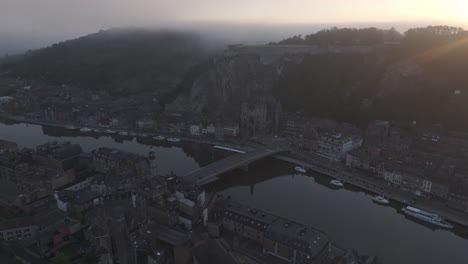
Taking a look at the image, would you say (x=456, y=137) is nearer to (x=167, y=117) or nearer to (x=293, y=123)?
(x=293, y=123)

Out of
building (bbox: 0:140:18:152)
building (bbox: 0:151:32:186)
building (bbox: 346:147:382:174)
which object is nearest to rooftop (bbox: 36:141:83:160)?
building (bbox: 0:151:32:186)

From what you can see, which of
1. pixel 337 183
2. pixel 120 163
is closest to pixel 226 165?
pixel 120 163

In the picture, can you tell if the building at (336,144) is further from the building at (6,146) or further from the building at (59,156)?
the building at (6,146)

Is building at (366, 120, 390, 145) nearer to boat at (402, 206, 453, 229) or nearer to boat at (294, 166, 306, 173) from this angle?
boat at (294, 166, 306, 173)

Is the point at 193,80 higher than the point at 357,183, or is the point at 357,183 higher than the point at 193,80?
the point at 193,80

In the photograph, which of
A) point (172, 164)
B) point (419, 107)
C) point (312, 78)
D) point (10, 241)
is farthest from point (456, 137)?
point (10, 241)

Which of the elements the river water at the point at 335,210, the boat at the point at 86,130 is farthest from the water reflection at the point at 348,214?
the boat at the point at 86,130
